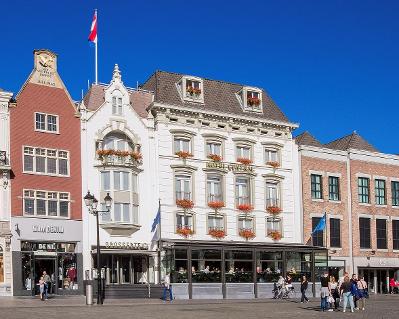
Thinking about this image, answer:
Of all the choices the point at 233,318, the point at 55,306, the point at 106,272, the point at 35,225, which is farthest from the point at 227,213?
the point at 233,318

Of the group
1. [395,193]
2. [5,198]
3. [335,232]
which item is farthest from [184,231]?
[395,193]

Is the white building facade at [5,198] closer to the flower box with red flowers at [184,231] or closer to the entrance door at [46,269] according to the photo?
the entrance door at [46,269]

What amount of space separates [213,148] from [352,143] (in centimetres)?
1517

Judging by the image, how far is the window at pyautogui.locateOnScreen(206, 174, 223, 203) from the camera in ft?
180

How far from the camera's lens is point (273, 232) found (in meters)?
56.7

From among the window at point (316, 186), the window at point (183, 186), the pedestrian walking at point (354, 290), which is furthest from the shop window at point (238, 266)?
the pedestrian walking at point (354, 290)

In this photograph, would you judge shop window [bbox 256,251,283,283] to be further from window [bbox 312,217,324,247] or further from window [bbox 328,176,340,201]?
window [bbox 328,176,340,201]

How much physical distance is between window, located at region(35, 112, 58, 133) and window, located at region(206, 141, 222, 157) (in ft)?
38.1

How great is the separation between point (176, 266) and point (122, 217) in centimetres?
484

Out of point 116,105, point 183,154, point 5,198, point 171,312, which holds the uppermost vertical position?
point 116,105

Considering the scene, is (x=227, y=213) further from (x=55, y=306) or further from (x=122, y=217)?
(x=55, y=306)

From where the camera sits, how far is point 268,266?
179ft

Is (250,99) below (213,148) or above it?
above

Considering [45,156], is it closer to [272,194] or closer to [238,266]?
[238,266]
